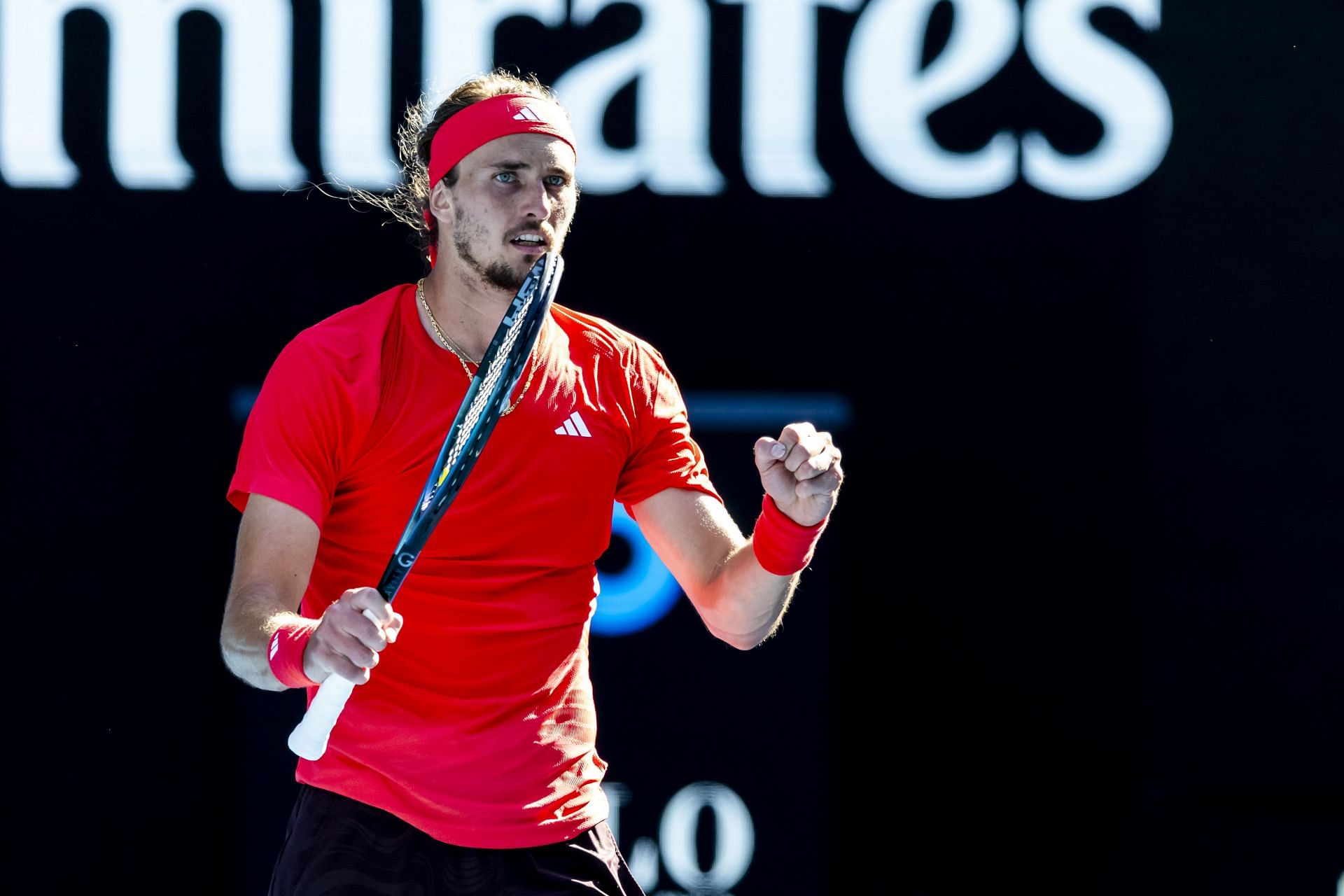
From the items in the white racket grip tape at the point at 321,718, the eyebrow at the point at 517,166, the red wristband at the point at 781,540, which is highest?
the eyebrow at the point at 517,166

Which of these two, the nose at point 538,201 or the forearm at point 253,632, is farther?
the nose at point 538,201

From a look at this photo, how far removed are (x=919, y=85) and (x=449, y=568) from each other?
1.92 metres

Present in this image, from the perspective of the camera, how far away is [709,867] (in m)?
3.78

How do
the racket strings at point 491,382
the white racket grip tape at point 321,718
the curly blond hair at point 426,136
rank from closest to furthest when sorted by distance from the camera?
the white racket grip tape at point 321,718, the racket strings at point 491,382, the curly blond hair at point 426,136

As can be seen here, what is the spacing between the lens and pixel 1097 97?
382 centimetres

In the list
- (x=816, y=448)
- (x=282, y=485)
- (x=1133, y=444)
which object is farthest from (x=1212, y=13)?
(x=282, y=485)

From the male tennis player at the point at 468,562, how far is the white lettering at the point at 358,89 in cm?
121

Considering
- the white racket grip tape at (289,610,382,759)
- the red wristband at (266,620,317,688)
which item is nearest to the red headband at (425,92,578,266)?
the red wristband at (266,620,317,688)

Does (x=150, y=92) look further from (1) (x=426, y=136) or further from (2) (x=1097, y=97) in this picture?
(2) (x=1097, y=97)

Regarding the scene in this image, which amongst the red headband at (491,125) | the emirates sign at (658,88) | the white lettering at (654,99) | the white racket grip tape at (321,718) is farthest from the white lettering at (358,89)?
the white racket grip tape at (321,718)

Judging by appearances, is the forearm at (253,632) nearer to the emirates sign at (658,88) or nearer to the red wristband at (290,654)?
the red wristband at (290,654)

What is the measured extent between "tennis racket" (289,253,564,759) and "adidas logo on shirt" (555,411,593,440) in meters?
0.28

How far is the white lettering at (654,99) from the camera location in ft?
12.5

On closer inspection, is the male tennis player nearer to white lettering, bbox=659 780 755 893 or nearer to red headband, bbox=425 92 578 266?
red headband, bbox=425 92 578 266
